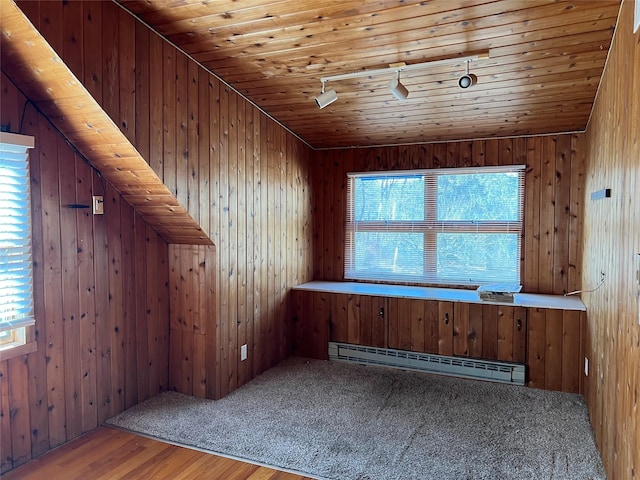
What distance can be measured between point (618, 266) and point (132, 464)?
278cm

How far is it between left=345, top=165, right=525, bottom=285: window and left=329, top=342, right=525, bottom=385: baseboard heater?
830 mm

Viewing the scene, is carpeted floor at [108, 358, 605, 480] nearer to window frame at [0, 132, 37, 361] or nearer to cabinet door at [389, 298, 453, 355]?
cabinet door at [389, 298, 453, 355]

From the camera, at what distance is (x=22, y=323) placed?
7.88ft

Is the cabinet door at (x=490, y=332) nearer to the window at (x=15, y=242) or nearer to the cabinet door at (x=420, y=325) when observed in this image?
the cabinet door at (x=420, y=325)

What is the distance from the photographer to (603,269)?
8.36ft

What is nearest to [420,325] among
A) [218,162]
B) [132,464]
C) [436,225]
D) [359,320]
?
[359,320]

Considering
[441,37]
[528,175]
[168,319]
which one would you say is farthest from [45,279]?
[528,175]

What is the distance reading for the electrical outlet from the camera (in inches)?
111

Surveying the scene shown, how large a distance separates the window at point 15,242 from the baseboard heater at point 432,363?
2.65 metres

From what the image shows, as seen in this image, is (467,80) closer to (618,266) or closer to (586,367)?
(618,266)

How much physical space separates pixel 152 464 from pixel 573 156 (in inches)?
161

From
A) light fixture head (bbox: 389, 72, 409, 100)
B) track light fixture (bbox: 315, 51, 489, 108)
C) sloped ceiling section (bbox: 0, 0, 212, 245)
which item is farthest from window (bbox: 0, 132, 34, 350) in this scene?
light fixture head (bbox: 389, 72, 409, 100)

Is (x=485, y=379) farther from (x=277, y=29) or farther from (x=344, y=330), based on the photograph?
(x=277, y=29)

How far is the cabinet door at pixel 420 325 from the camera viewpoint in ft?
12.6
